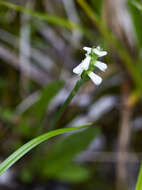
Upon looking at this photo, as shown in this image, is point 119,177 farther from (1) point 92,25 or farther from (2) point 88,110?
(1) point 92,25

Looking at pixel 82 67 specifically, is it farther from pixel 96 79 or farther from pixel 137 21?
pixel 137 21

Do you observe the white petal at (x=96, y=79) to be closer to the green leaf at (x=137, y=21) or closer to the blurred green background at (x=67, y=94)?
the blurred green background at (x=67, y=94)

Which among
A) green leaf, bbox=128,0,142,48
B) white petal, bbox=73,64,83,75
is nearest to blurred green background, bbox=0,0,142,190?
green leaf, bbox=128,0,142,48

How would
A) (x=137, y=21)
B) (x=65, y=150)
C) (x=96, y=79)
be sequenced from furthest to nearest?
(x=137, y=21)
(x=65, y=150)
(x=96, y=79)

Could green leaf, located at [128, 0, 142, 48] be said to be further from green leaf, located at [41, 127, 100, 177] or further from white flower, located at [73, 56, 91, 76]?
white flower, located at [73, 56, 91, 76]

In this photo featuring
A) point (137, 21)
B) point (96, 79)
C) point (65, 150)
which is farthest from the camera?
point (137, 21)

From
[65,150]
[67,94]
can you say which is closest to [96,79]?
[65,150]

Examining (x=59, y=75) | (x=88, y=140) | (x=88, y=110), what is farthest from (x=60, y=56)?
(x=88, y=140)
